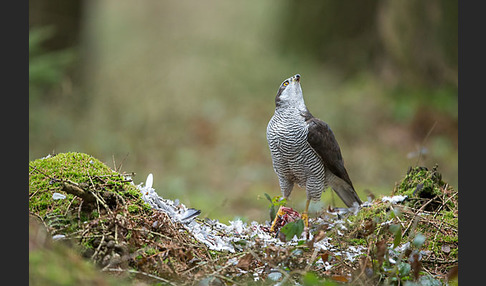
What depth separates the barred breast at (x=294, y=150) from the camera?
188 inches

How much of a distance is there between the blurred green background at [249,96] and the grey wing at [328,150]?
2.33 metres

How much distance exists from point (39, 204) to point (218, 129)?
802cm

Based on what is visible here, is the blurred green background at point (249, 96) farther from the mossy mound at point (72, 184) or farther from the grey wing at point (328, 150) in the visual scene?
the mossy mound at point (72, 184)

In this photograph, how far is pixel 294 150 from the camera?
4770 mm

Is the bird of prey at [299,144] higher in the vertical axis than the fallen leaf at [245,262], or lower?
higher

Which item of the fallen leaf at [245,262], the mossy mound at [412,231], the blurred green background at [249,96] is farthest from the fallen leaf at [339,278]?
the blurred green background at [249,96]

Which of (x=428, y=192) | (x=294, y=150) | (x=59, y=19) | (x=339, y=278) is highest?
(x=59, y=19)

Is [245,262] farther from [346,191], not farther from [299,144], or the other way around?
[346,191]

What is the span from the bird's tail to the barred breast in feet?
0.99

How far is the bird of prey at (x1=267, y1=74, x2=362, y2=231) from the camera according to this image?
4.78 metres

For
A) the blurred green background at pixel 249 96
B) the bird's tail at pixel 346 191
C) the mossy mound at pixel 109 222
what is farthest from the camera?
the blurred green background at pixel 249 96

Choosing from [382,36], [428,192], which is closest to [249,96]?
[382,36]

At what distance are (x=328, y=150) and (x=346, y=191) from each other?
0.63 meters

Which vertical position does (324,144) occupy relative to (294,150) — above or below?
above
